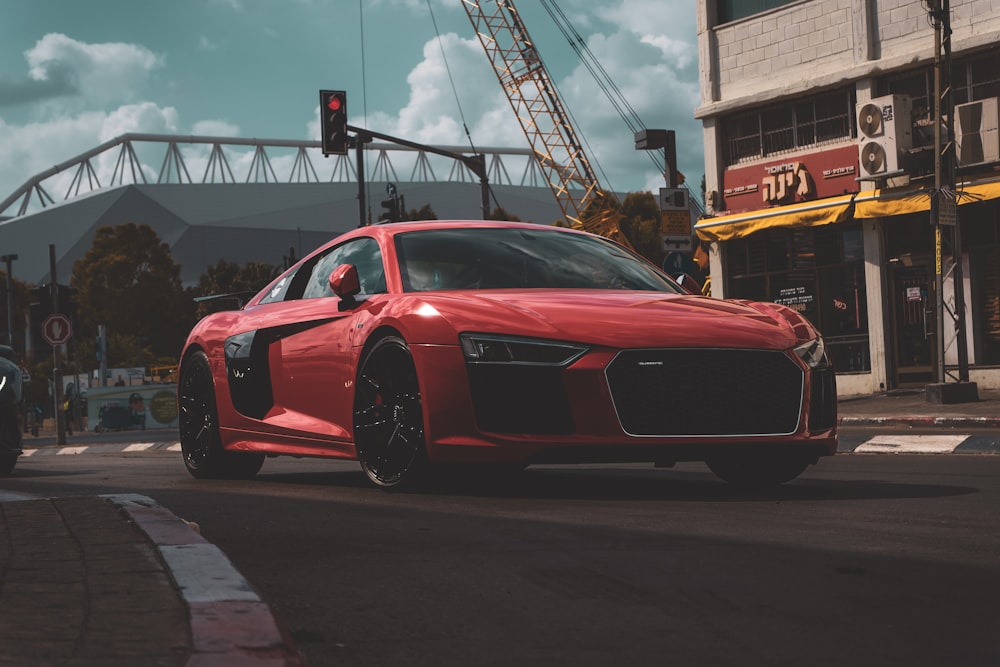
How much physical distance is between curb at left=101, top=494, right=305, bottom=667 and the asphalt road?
0.11 meters

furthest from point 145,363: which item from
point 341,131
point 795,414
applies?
point 795,414

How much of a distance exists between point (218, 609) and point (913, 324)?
23716 mm

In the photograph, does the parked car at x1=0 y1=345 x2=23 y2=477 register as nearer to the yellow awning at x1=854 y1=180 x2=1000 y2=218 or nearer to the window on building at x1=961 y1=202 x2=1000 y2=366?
the yellow awning at x1=854 y1=180 x2=1000 y2=218

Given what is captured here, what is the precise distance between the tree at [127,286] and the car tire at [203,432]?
77745mm

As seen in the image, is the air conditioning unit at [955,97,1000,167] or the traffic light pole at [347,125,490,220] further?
the traffic light pole at [347,125,490,220]

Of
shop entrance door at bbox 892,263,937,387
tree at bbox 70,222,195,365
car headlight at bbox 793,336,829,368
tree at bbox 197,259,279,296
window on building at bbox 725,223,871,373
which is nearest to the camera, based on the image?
car headlight at bbox 793,336,829,368

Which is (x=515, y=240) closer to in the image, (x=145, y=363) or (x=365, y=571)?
(x=365, y=571)

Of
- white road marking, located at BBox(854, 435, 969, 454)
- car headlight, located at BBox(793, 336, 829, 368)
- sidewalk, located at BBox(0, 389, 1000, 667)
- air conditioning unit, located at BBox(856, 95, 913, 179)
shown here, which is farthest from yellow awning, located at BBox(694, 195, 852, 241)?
sidewalk, located at BBox(0, 389, 1000, 667)

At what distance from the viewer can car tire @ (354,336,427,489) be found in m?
6.73

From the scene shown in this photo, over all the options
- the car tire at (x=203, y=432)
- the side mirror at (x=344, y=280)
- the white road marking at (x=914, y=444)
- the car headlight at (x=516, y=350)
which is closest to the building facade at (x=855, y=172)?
the white road marking at (x=914, y=444)

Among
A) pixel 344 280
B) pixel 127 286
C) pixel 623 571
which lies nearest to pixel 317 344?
pixel 344 280

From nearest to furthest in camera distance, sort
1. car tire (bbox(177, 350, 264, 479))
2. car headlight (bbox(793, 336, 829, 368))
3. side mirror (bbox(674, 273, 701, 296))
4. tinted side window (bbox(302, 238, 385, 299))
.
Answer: car headlight (bbox(793, 336, 829, 368))
tinted side window (bbox(302, 238, 385, 299))
side mirror (bbox(674, 273, 701, 296))
car tire (bbox(177, 350, 264, 479))

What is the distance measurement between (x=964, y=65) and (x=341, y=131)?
34.6 ft

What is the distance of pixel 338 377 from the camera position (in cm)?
739
